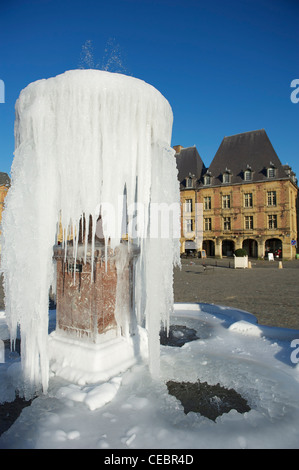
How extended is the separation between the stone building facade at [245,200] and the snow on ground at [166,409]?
104 ft

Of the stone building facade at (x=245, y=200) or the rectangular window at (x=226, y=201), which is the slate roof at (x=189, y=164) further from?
the rectangular window at (x=226, y=201)

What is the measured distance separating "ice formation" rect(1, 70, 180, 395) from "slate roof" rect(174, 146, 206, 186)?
3570 centimetres

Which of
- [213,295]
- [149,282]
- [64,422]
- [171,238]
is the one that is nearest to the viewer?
[64,422]

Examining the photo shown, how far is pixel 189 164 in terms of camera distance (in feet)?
130

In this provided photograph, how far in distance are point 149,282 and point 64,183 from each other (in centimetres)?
159

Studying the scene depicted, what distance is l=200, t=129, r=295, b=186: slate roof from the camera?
3359 centimetres

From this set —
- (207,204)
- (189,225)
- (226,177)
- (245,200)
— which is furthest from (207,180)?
(189,225)

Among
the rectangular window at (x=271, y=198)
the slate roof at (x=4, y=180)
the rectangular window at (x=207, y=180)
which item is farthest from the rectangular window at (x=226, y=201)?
the slate roof at (x=4, y=180)

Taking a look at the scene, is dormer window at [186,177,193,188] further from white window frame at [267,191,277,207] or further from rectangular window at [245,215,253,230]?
white window frame at [267,191,277,207]

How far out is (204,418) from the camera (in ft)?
8.50

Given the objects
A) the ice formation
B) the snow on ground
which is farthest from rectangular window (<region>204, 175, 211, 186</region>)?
the ice formation

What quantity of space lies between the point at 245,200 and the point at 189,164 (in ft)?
31.8
